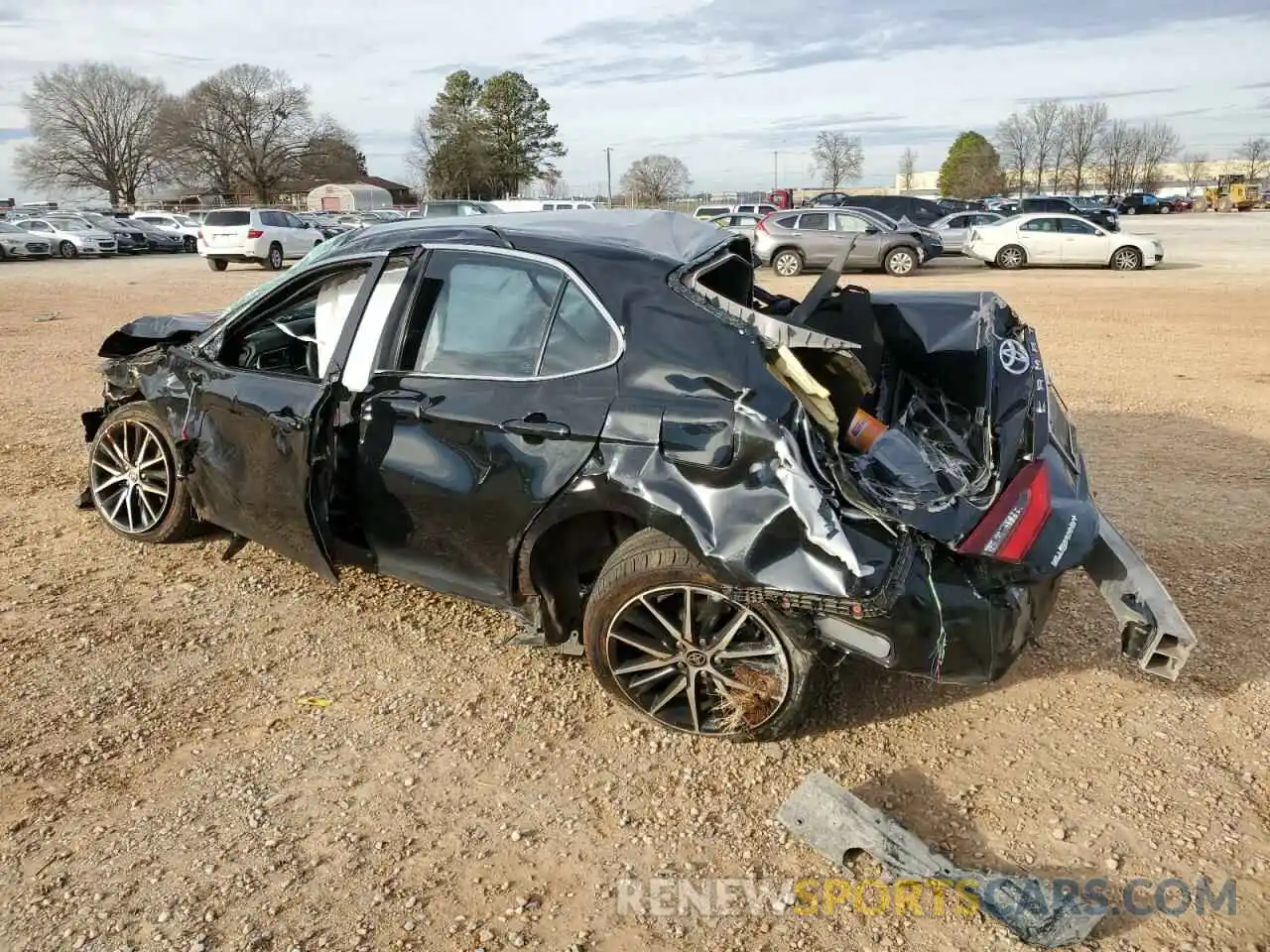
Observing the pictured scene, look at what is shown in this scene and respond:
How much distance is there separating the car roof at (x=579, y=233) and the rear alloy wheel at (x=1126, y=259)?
68.4ft

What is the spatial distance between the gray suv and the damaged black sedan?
17447 millimetres

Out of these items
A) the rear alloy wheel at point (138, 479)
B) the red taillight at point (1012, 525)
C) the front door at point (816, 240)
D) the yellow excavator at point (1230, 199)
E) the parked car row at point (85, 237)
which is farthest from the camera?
the yellow excavator at point (1230, 199)

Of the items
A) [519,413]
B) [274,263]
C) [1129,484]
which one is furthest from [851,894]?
[274,263]

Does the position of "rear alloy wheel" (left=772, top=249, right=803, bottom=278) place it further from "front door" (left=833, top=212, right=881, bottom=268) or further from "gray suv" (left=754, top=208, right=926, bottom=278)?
"front door" (left=833, top=212, right=881, bottom=268)

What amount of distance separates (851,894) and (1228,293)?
1687 cm

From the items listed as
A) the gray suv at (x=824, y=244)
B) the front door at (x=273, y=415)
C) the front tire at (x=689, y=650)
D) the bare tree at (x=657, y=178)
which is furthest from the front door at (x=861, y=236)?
the bare tree at (x=657, y=178)

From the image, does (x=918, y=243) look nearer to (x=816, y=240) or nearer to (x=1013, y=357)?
(x=816, y=240)

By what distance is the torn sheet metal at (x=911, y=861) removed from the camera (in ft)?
8.13

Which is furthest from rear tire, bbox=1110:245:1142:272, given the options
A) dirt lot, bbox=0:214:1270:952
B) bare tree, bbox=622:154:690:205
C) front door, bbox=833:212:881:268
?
bare tree, bbox=622:154:690:205

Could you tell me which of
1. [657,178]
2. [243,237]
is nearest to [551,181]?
[657,178]

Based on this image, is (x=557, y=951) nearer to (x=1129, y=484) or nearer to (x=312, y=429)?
(x=312, y=429)

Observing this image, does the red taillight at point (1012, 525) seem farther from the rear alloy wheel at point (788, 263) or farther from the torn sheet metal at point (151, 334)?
the rear alloy wheel at point (788, 263)

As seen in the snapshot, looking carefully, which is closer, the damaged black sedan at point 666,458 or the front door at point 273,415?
the damaged black sedan at point 666,458

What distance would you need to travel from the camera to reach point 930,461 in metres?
3.37
